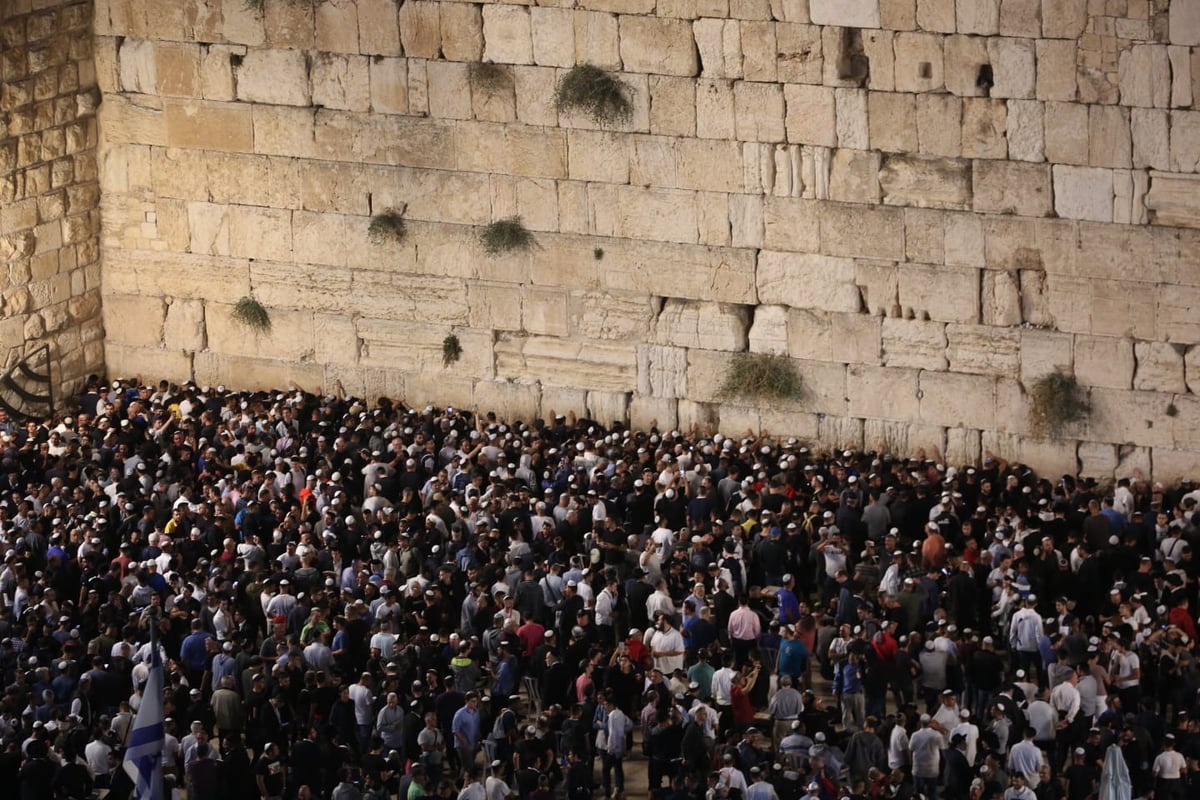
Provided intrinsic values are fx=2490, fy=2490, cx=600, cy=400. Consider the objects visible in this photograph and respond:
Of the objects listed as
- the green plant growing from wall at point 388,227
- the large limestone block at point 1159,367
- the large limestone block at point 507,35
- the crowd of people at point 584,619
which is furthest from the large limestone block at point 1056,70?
the green plant growing from wall at point 388,227

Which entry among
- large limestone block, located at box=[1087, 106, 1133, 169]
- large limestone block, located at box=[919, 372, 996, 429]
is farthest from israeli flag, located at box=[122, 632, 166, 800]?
large limestone block, located at box=[1087, 106, 1133, 169]

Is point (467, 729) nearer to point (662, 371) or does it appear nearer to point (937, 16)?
point (662, 371)

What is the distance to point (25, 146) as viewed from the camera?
2944 cm

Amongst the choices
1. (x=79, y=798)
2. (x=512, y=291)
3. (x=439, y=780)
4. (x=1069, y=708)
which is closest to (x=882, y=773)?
(x=1069, y=708)

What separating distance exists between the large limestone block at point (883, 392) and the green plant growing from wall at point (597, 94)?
12.7 feet

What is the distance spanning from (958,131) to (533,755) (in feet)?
32.1

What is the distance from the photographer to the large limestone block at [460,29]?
2836cm

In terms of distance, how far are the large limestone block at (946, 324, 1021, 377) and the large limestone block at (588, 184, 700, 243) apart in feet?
10.4

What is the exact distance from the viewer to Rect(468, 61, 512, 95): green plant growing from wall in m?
28.4

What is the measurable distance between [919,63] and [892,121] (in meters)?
0.70

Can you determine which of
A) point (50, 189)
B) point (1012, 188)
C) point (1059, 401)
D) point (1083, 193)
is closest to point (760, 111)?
point (1012, 188)

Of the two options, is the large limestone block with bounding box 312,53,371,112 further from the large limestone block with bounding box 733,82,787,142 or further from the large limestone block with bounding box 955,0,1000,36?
the large limestone block with bounding box 955,0,1000,36

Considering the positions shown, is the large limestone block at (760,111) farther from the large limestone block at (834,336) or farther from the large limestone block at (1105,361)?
the large limestone block at (1105,361)

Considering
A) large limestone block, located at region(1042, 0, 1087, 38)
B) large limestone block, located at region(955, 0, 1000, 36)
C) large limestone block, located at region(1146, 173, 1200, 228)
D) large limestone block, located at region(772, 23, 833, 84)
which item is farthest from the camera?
large limestone block, located at region(772, 23, 833, 84)
